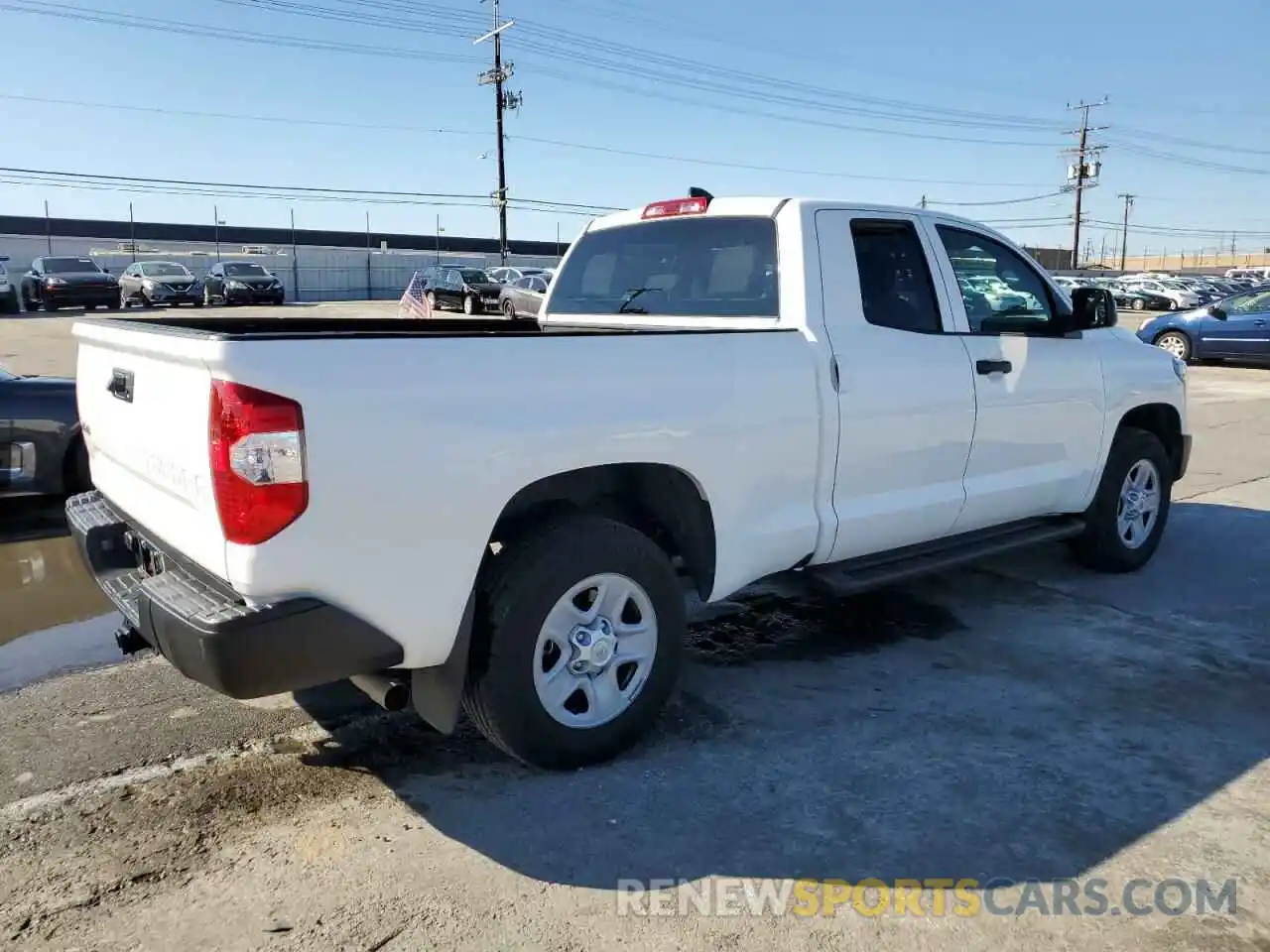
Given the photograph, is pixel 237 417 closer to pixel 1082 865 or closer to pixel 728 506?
pixel 728 506

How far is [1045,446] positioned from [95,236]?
66.6 m

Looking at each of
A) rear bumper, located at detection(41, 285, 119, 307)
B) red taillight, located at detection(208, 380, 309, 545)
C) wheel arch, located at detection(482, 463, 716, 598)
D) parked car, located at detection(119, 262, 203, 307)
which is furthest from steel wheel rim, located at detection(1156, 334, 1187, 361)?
rear bumper, located at detection(41, 285, 119, 307)

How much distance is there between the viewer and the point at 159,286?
32469 millimetres

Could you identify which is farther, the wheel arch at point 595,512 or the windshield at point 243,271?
the windshield at point 243,271

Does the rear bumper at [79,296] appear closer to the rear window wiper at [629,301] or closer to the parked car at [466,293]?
the parked car at [466,293]

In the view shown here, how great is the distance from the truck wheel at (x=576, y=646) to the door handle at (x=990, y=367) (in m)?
1.94

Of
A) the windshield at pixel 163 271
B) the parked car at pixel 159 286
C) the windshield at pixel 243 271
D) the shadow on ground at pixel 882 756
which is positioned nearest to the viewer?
the shadow on ground at pixel 882 756

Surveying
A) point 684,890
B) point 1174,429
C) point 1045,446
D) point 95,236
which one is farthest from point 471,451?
point 95,236

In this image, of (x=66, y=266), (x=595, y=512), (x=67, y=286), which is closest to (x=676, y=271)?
(x=595, y=512)

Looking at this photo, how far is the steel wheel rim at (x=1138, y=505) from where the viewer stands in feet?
18.9

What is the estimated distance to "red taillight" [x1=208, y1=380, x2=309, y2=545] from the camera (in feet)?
8.55

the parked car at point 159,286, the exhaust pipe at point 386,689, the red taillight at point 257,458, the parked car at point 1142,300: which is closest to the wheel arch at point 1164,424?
the exhaust pipe at point 386,689

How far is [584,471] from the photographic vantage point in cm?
334

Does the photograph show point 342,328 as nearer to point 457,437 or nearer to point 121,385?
point 121,385
